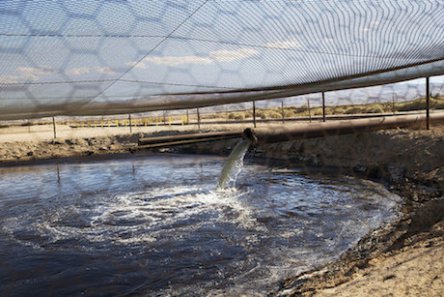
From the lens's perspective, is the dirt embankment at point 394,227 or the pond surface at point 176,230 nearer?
the dirt embankment at point 394,227

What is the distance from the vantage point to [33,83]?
13.6 ft

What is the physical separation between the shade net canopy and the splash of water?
1906 millimetres

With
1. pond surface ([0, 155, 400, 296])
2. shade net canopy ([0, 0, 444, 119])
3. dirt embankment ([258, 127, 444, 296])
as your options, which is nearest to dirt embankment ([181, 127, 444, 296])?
dirt embankment ([258, 127, 444, 296])

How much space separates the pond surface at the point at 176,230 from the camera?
522cm

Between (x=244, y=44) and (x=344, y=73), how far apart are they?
195 centimetres

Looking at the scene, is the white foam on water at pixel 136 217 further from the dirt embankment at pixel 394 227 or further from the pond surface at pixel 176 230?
the dirt embankment at pixel 394 227

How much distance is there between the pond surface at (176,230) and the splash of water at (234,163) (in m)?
0.21

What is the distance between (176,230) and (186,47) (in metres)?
3.62

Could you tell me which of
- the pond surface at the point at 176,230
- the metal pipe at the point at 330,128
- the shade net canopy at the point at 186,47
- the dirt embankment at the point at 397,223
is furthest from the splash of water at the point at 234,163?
the dirt embankment at the point at 397,223

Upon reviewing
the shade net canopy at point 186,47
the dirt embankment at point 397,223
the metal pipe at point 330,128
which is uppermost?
the shade net canopy at point 186,47

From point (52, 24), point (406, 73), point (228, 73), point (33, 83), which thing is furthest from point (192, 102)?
point (406, 73)

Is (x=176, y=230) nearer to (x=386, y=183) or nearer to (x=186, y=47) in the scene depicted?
(x=186, y=47)

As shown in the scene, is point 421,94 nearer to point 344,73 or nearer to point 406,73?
point 406,73

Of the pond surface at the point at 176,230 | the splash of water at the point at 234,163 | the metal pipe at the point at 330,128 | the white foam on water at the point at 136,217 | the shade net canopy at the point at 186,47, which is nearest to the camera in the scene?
the shade net canopy at the point at 186,47
